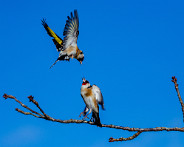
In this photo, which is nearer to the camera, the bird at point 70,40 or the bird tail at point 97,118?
the bird tail at point 97,118

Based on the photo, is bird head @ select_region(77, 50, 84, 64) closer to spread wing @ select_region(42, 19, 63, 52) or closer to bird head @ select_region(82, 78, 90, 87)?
spread wing @ select_region(42, 19, 63, 52)

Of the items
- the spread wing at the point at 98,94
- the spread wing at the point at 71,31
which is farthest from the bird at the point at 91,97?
the spread wing at the point at 71,31

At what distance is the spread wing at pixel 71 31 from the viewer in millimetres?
10805

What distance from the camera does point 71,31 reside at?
1107 cm

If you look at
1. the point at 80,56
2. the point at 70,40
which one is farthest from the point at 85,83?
the point at 80,56

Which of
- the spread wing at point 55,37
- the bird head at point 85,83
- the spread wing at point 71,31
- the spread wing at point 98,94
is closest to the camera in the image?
the spread wing at point 98,94

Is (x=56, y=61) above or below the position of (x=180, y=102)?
above

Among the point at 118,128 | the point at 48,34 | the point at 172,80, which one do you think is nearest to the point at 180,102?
the point at 172,80

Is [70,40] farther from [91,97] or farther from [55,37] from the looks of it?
[91,97]

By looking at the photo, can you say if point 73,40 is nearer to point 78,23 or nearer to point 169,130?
point 78,23

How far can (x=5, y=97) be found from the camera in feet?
14.2

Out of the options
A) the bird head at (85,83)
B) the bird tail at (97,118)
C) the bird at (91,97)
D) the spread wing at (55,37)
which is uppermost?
the spread wing at (55,37)

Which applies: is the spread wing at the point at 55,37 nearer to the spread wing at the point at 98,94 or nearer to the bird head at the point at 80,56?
the bird head at the point at 80,56

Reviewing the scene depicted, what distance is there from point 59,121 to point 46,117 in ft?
0.82
